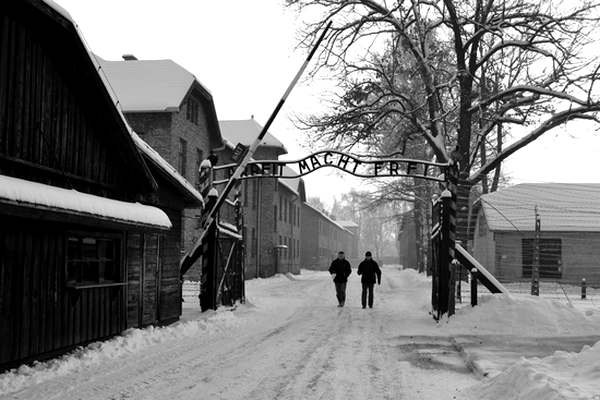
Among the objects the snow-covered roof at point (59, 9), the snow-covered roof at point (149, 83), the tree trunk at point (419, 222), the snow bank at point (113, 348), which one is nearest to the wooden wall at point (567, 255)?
the tree trunk at point (419, 222)

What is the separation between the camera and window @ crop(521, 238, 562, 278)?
29688mm

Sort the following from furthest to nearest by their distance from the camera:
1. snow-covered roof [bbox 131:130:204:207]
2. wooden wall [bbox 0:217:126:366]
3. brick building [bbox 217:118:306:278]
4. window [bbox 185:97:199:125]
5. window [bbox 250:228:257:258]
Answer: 1. brick building [bbox 217:118:306:278]
2. window [bbox 250:228:257:258]
3. window [bbox 185:97:199:125]
4. snow-covered roof [bbox 131:130:204:207]
5. wooden wall [bbox 0:217:126:366]

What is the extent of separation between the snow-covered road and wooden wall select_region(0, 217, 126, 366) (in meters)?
0.67

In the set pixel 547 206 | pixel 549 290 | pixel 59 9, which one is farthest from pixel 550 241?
pixel 59 9

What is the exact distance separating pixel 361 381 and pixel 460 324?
661 centimetres

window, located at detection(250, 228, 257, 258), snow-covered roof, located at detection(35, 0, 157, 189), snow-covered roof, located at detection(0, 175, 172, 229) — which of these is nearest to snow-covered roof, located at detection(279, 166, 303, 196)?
window, located at detection(250, 228, 257, 258)

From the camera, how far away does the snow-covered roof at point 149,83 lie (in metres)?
26.5

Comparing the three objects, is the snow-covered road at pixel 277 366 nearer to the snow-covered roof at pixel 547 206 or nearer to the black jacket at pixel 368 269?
the black jacket at pixel 368 269

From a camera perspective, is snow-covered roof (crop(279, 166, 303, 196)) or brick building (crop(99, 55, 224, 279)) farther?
snow-covered roof (crop(279, 166, 303, 196))

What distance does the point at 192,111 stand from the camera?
29.5 meters

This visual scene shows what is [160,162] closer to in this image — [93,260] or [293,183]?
[93,260]

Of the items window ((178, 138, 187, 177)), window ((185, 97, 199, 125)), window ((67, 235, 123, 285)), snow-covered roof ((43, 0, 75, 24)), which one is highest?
window ((185, 97, 199, 125))

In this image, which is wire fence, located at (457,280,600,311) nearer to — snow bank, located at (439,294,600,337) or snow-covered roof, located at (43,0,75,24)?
snow bank, located at (439,294,600,337)

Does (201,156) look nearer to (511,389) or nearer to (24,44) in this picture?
(24,44)
